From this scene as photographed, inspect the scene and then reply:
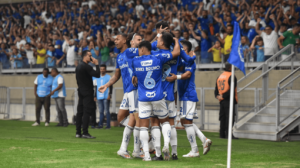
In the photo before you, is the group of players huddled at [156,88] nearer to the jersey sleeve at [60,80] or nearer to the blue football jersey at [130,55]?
the blue football jersey at [130,55]

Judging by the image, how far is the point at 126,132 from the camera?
302 inches

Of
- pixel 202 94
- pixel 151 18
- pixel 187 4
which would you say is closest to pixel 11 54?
pixel 151 18

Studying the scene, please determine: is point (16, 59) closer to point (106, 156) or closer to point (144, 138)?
point (106, 156)

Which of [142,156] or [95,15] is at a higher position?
[95,15]

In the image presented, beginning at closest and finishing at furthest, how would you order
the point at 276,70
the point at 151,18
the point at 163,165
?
1. the point at 163,165
2. the point at 276,70
3. the point at 151,18

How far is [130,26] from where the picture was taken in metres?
20.5

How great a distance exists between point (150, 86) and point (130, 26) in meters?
13.8

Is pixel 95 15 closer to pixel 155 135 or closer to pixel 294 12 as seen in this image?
pixel 294 12

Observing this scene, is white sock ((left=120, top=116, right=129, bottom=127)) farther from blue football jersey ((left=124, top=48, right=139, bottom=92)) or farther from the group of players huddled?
blue football jersey ((left=124, top=48, right=139, bottom=92))

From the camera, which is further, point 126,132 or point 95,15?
point 95,15

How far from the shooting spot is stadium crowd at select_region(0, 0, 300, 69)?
15211 mm

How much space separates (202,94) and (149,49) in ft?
27.5

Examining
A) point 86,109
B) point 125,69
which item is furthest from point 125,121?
point 86,109

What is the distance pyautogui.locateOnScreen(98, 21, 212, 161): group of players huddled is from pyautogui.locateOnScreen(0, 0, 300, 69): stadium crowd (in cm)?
231
